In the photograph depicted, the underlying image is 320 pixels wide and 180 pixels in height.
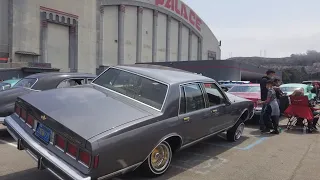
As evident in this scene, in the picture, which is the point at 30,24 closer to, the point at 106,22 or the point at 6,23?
the point at 6,23

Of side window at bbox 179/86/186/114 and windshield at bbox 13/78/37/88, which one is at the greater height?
windshield at bbox 13/78/37/88

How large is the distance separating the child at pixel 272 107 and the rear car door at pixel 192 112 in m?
3.48

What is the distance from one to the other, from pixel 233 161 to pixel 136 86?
2.37 metres

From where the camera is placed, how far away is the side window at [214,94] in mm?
5949

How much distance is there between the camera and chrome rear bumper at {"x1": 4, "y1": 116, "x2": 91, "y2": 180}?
11.3 ft

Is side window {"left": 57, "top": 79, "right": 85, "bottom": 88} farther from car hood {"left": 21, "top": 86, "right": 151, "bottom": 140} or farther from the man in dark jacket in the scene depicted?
the man in dark jacket

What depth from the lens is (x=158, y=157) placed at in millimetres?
4641

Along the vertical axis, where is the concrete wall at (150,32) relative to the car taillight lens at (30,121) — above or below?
above

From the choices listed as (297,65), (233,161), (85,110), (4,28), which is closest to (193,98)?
(233,161)

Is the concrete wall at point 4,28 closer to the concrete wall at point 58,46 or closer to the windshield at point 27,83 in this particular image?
the concrete wall at point 58,46

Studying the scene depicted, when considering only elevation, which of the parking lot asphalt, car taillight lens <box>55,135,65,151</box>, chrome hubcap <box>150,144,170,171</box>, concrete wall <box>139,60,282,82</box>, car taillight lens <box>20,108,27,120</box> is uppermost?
concrete wall <box>139,60,282,82</box>

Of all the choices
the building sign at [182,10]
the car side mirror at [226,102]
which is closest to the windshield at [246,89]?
the car side mirror at [226,102]

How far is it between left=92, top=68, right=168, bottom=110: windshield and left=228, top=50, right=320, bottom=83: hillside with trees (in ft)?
229

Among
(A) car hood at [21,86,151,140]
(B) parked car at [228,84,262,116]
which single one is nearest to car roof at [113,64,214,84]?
(A) car hood at [21,86,151,140]
